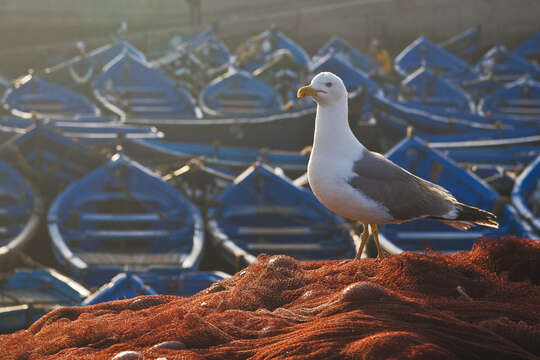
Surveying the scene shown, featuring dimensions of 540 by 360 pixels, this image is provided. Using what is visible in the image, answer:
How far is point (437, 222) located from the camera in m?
10.3

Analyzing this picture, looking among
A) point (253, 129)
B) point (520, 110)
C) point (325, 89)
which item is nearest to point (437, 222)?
point (253, 129)

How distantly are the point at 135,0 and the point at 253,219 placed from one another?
36.2 m

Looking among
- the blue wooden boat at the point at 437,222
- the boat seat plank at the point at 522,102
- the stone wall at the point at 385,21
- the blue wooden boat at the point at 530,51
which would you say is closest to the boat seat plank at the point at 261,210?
the blue wooden boat at the point at 437,222

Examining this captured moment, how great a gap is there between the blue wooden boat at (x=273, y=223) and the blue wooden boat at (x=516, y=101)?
11.4 m

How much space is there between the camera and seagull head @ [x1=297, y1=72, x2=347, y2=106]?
3.84 meters

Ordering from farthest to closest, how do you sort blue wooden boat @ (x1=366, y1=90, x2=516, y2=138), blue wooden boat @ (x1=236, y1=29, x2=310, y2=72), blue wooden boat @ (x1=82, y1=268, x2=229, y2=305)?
1. blue wooden boat @ (x1=236, y1=29, x2=310, y2=72)
2. blue wooden boat @ (x1=366, y1=90, x2=516, y2=138)
3. blue wooden boat @ (x1=82, y1=268, x2=229, y2=305)

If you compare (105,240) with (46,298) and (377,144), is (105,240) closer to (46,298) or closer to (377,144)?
(46,298)

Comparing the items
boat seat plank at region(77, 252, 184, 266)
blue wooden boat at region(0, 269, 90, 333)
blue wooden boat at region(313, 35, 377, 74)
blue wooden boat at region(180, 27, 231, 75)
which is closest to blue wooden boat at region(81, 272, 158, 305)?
blue wooden boat at region(0, 269, 90, 333)

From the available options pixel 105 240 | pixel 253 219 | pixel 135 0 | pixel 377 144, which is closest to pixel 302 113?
pixel 377 144

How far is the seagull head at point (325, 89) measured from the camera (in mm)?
3842

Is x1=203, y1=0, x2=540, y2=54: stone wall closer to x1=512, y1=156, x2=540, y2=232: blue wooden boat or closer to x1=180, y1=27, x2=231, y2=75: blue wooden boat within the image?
x1=180, y1=27, x2=231, y2=75: blue wooden boat

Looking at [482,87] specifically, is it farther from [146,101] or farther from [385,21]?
[385,21]

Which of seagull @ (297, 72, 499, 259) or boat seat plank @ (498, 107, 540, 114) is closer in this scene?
seagull @ (297, 72, 499, 259)

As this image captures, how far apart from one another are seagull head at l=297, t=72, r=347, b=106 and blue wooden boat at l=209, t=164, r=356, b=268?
4995 mm
